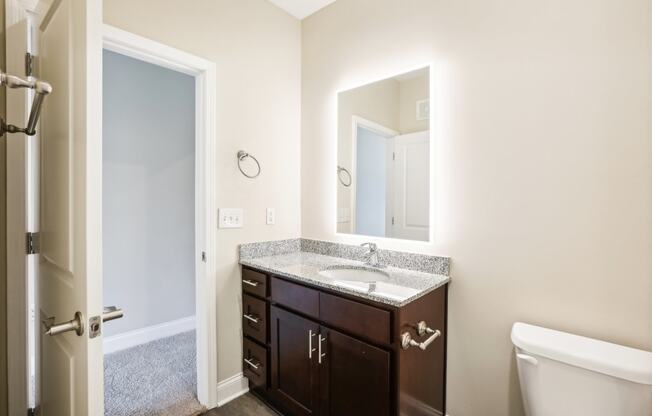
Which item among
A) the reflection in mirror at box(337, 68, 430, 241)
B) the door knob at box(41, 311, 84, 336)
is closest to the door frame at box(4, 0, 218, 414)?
the door knob at box(41, 311, 84, 336)

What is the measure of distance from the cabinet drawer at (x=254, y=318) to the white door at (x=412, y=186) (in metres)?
0.90

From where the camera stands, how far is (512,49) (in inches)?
57.5

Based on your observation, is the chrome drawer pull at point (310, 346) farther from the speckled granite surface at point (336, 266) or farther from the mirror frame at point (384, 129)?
the mirror frame at point (384, 129)

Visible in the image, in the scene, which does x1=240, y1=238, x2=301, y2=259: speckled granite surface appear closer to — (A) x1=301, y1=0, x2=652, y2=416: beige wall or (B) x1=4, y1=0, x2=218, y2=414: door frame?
(B) x1=4, y1=0, x2=218, y2=414: door frame

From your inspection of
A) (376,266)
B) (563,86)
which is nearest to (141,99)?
(376,266)

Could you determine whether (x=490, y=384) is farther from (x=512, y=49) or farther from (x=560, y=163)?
(x=512, y=49)

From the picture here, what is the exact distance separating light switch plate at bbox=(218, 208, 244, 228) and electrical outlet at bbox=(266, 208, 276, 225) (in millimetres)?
205

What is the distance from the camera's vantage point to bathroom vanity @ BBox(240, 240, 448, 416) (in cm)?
131

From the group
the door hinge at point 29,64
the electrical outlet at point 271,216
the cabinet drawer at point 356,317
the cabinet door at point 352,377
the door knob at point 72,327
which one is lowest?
the cabinet door at point 352,377

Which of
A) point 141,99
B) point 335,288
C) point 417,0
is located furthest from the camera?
point 141,99

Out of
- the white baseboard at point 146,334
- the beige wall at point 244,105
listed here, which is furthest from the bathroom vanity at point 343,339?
the white baseboard at point 146,334

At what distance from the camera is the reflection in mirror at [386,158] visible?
5.84 feet

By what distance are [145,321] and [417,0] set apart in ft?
10.2

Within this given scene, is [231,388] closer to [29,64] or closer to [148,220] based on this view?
[148,220]
